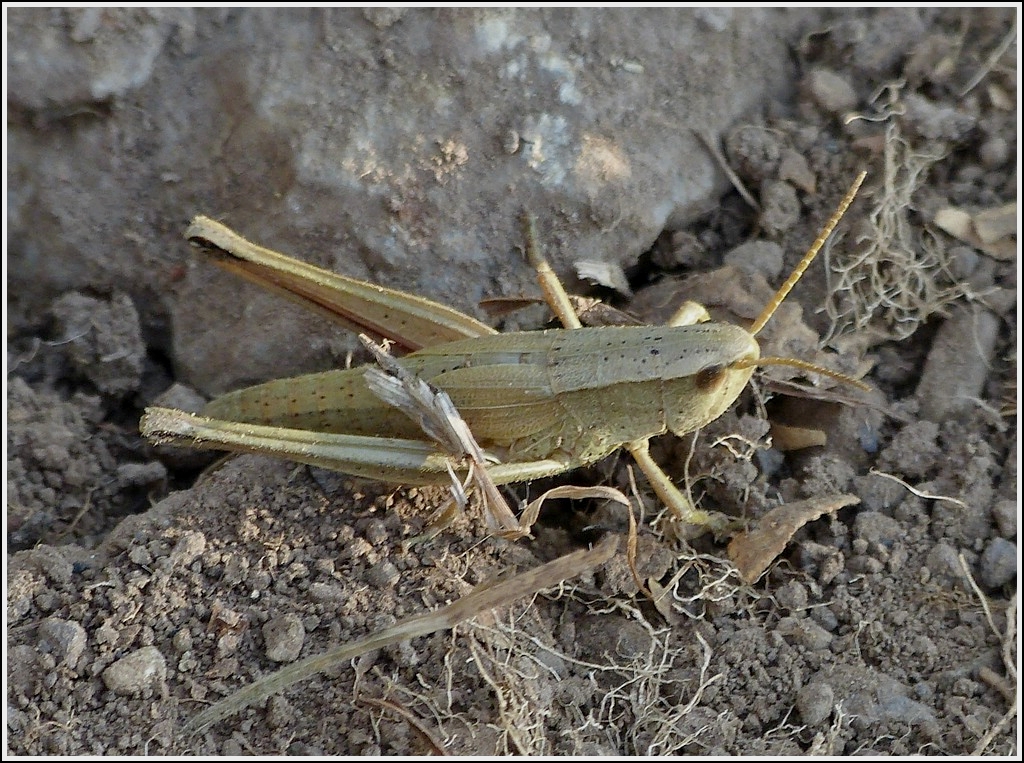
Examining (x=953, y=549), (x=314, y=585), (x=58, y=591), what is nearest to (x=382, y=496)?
(x=314, y=585)

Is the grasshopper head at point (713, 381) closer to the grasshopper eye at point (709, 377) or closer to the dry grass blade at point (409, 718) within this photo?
the grasshopper eye at point (709, 377)

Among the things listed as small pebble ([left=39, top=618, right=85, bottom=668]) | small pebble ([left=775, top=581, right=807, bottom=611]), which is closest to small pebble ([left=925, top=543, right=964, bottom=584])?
small pebble ([left=775, top=581, right=807, bottom=611])

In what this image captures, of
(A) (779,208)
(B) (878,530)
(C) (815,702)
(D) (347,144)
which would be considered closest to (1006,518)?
(B) (878,530)

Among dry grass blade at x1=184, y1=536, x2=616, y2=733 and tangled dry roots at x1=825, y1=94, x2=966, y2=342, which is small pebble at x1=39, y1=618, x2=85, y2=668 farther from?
tangled dry roots at x1=825, y1=94, x2=966, y2=342

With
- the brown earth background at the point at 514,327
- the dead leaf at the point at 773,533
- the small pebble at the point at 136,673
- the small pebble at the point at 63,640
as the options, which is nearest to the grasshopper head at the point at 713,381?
the brown earth background at the point at 514,327

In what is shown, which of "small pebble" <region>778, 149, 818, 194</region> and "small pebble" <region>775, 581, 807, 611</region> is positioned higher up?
"small pebble" <region>778, 149, 818, 194</region>

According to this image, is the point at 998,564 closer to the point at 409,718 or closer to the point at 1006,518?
the point at 1006,518

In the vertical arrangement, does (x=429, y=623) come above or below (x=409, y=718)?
above
